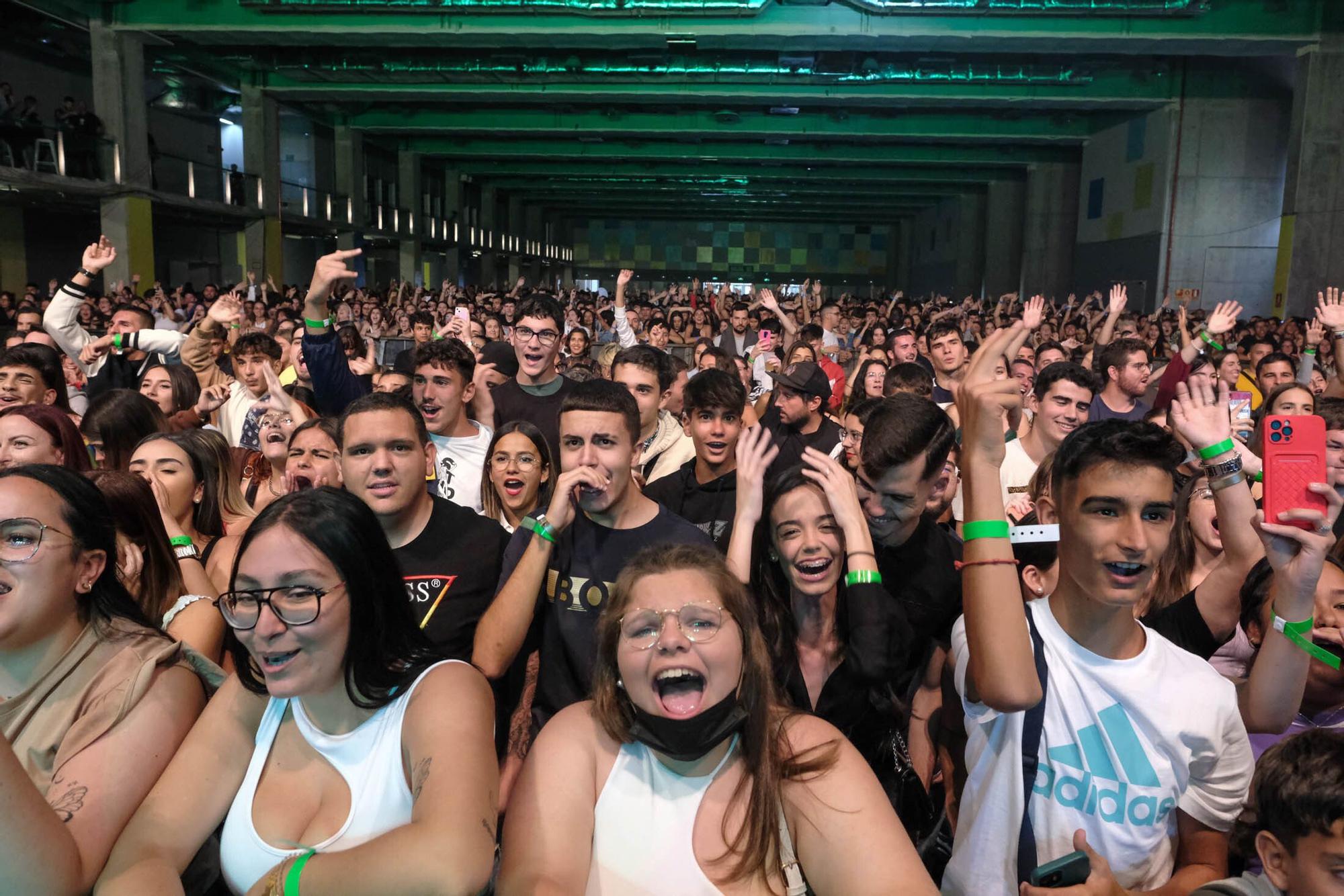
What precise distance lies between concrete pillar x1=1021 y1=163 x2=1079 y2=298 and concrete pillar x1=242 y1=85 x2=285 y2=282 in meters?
20.9

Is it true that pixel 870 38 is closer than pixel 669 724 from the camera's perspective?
No

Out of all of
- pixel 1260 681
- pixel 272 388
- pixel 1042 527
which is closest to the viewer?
pixel 1260 681

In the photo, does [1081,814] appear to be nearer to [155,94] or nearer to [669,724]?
[669,724]

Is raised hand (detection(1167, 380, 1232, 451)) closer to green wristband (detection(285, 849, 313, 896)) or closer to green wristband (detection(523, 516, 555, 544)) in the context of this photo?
green wristband (detection(523, 516, 555, 544))

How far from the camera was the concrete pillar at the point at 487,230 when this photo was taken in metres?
39.3

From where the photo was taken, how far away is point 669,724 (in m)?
1.96

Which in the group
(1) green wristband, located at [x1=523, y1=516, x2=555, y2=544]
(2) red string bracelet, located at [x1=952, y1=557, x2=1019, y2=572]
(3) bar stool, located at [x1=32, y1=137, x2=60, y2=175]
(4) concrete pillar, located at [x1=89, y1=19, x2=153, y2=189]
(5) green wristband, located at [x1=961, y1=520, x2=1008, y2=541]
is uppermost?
(4) concrete pillar, located at [x1=89, y1=19, x2=153, y2=189]

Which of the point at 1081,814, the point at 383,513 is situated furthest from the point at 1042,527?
the point at 383,513

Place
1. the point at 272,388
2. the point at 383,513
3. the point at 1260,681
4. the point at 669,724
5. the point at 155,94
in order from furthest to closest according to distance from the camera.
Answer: the point at 155,94
the point at 272,388
the point at 383,513
the point at 1260,681
the point at 669,724

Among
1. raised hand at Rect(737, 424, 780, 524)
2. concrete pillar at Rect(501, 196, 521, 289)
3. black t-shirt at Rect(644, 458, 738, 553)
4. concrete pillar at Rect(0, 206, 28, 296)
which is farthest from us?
concrete pillar at Rect(501, 196, 521, 289)

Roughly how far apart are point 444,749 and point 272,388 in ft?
12.5

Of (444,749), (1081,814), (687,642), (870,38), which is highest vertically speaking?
(870,38)

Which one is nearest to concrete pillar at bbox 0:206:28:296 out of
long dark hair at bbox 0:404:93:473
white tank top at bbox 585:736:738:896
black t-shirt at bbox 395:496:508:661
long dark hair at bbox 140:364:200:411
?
long dark hair at bbox 140:364:200:411

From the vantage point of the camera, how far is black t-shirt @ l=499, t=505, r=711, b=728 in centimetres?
295
